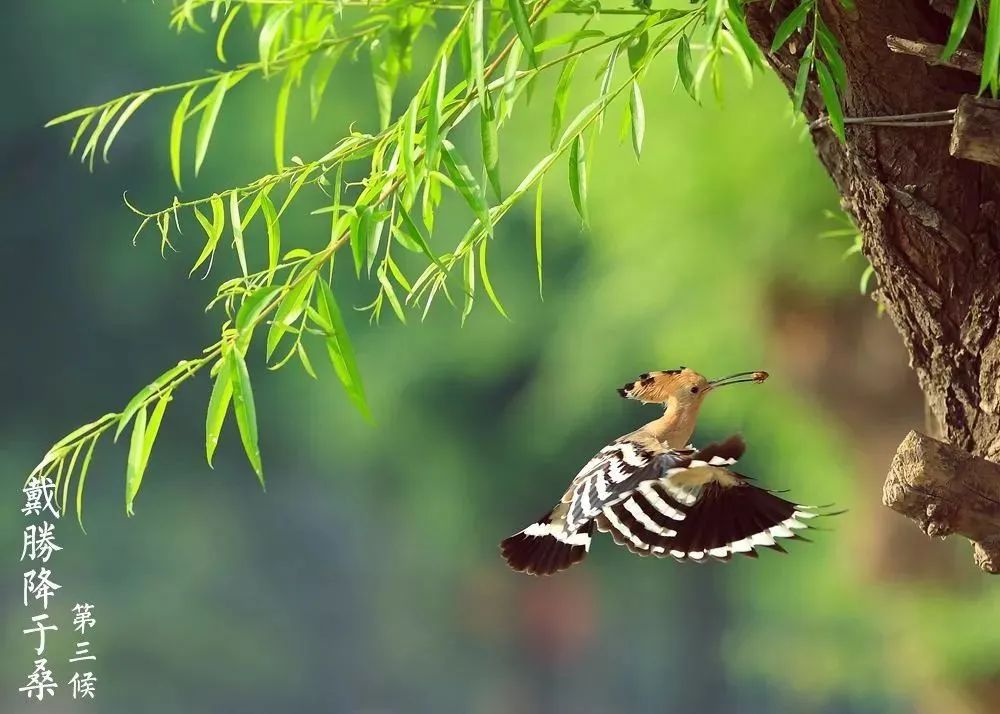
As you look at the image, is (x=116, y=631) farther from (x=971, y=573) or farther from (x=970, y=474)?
(x=970, y=474)

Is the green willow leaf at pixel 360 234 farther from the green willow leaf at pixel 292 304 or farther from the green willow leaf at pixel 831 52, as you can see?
the green willow leaf at pixel 831 52

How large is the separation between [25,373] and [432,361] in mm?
603

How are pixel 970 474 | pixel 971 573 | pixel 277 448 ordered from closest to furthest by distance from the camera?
1. pixel 970 474
2. pixel 971 573
3. pixel 277 448

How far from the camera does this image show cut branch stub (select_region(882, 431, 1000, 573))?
613 millimetres

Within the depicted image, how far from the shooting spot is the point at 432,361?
1.76 metres

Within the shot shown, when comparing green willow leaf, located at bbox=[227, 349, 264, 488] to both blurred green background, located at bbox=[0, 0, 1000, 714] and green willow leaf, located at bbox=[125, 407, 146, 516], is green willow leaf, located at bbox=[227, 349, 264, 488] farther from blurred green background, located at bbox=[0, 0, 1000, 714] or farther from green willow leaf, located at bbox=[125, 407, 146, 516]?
blurred green background, located at bbox=[0, 0, 1000, 714]

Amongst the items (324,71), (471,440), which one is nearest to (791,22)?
(324,71)

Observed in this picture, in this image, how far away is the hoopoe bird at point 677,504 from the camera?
2.08 ft

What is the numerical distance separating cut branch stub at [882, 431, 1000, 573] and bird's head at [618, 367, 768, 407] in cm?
10

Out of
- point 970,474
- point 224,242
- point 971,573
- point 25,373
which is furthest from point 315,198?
point 970,474

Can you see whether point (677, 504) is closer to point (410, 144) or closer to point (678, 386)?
point (678, 386)

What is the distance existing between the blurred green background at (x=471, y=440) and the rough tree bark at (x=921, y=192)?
2.75 feet

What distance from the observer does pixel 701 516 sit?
65 cm

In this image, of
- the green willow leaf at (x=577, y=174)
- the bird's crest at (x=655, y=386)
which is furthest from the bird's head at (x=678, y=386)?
the green willow leaf at (x=577, y=174)
